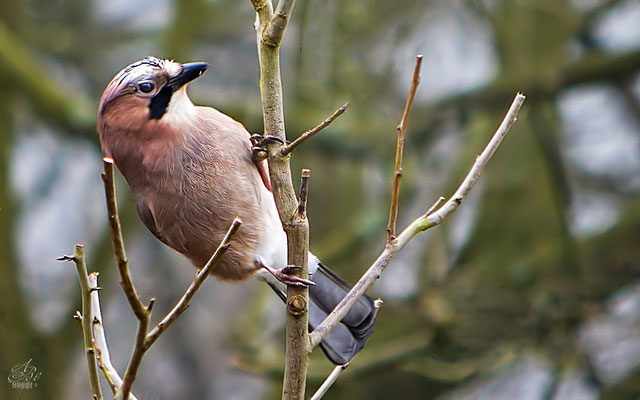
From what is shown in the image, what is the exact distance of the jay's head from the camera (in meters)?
2.60

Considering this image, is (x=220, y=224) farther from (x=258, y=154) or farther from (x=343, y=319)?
(x=343, y=319)

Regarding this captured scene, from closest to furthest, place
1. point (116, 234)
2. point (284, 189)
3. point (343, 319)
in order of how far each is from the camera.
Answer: point (116, 234) → point (284, 189) → point (343, 319)

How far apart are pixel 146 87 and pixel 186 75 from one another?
167mm

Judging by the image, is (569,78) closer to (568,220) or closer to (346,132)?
(568,220)

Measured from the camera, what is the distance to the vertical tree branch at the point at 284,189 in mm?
1886

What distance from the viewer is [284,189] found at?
77.0 inches

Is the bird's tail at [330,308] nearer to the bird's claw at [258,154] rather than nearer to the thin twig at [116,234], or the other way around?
the bird's claw at [258,154]

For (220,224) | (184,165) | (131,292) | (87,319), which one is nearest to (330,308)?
(220,224)

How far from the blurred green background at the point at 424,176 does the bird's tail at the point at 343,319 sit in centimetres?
183

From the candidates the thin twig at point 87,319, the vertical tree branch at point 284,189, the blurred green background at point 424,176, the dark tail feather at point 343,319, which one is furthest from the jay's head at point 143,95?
the blurred green background at point 424,176

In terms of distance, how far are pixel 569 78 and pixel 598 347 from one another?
1.91m

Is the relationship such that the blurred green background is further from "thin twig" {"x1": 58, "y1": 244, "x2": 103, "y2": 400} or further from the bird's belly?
"thin twig" {"x1": 58, "y1": 244, "x2": 103, "y2": 400}

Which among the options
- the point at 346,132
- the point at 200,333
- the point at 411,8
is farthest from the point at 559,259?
the point at 200,333

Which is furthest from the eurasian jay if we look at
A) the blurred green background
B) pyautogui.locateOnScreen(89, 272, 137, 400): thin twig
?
the blurred green background
